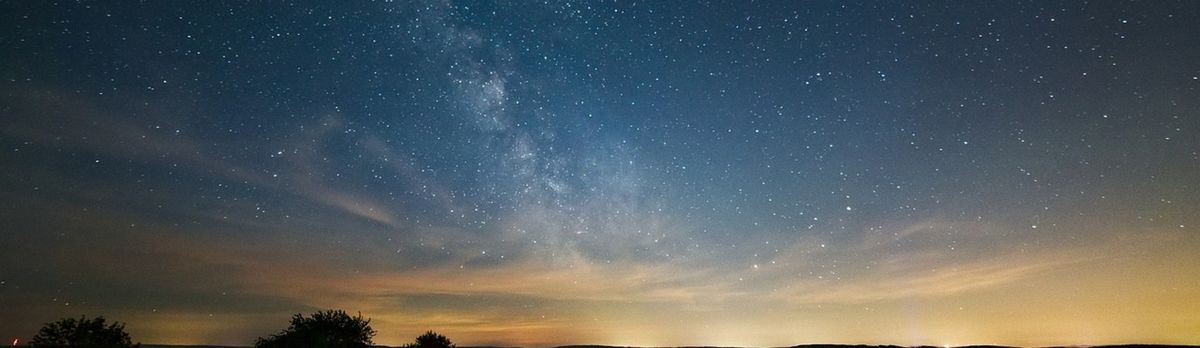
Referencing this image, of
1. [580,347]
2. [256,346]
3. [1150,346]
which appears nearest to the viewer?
[256,346]

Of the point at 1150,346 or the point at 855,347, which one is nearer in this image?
the point at 1150,346

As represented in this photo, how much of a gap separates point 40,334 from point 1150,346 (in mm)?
67856

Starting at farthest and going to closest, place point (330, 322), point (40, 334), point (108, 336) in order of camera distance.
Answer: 1. point (330, 322)
2. point (108, 336)
3. point (40, 334)

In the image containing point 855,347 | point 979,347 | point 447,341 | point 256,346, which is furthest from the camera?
point 855,347

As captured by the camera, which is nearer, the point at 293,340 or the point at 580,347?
the point at 293,340

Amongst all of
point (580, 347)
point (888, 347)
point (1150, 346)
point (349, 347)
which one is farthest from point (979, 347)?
point (349, 347)

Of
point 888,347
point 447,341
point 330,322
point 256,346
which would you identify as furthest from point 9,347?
point 888,347

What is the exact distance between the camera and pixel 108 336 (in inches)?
814

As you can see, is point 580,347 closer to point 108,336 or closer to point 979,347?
point 979,347

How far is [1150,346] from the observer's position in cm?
4838

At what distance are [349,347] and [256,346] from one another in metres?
3.49

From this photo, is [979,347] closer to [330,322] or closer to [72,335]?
[330,322]

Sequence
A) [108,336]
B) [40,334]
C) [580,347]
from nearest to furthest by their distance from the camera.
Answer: [40,334]
[108,336]
[580,347]

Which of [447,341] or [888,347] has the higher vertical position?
[447,341]
